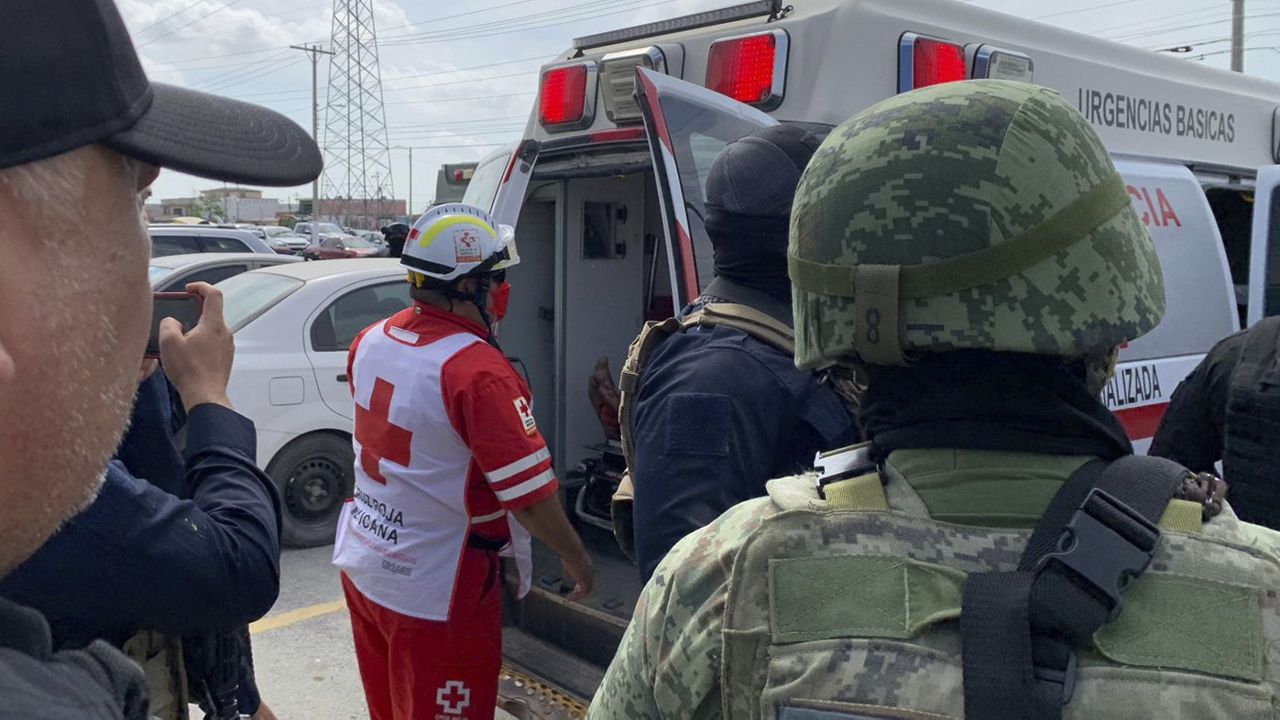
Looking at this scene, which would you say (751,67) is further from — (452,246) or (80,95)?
(80,95)

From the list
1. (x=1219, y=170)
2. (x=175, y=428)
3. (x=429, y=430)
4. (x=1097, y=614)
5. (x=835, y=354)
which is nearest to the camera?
(x=1097, y=614)

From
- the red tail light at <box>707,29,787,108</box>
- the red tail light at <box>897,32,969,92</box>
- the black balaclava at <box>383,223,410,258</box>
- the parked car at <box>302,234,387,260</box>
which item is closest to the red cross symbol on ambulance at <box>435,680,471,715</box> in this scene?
the black balaclava at <box>383,223,410,258</box>

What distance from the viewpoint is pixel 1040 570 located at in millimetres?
1058

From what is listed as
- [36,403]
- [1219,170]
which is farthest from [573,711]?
[1219,170]

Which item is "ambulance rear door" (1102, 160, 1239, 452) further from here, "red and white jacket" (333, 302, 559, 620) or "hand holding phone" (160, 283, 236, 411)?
"hand holding phone" (160, 283, 236, 411)

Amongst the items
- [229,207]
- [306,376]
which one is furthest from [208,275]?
[229,207]

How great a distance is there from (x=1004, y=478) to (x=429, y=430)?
6.76 feet

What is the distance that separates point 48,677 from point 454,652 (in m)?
2.28

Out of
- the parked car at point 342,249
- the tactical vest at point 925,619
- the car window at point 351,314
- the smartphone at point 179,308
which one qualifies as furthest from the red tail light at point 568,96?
the parked car at point 342,249

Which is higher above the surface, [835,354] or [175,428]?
[835,354]

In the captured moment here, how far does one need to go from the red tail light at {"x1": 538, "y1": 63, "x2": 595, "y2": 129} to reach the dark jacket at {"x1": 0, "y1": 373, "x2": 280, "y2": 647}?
6.28 feet

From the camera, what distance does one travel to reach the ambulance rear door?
377 centimetres

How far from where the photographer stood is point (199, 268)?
28.1ft

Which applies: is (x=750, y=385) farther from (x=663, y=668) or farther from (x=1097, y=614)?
(x=1097, y=614)
